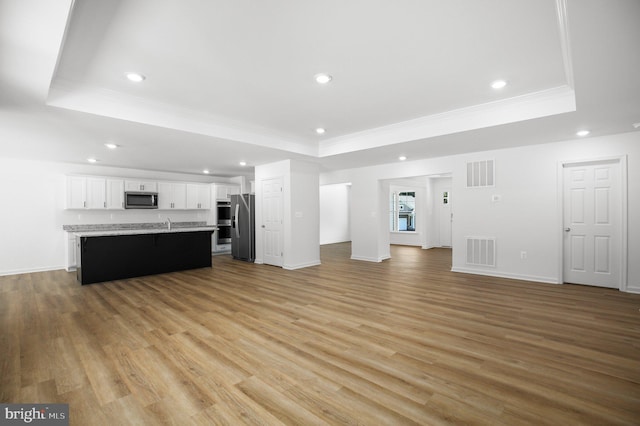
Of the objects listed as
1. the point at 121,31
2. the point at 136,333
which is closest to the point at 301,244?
the point at 136,333

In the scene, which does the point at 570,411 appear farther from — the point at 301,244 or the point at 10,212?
the point at 10,212

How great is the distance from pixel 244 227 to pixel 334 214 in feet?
16.8

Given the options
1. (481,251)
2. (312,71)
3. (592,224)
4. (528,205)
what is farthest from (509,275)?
(312,71)

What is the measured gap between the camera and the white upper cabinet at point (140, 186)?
7.66 metres

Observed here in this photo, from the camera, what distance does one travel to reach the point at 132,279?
18.9 feet

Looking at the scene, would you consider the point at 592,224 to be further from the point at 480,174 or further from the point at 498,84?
the point at 498,84

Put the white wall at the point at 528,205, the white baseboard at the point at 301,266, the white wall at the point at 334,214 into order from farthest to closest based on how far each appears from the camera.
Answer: the white wall at the point at 334,214, the white baseboard at the point at 301,266, the white wall at the point at 528,205

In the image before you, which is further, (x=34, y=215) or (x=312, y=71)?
(x=34, y=215)

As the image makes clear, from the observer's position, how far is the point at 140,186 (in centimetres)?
786

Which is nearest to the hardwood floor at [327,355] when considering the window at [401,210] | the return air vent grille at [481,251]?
the return air vent grille at [481,251]

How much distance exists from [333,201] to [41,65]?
10.3m

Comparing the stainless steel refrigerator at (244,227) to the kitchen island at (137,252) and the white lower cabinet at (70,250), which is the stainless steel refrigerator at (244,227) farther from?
the white lower cabinet at (70,250)

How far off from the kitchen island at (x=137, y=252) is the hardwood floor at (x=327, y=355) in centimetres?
72

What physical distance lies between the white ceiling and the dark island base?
1817 millimetres
